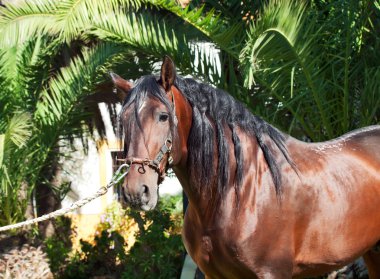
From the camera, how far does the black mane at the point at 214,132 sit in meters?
3.94

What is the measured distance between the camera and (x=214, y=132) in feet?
13.2

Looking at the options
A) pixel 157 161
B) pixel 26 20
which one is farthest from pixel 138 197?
pixel 26 20

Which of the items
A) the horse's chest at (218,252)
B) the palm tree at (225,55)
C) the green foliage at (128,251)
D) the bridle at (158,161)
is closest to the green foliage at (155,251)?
the green foliage at (128,251)

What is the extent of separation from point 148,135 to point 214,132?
0.56 meters

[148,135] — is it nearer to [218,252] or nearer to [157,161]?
[157,161]

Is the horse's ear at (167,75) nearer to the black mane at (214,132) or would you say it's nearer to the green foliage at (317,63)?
the black mane at (214,132)

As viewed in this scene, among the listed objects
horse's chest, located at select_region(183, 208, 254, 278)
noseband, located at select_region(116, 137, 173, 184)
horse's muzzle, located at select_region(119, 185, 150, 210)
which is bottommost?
horse's chest, located at select_region(183, 208, 254, 278)

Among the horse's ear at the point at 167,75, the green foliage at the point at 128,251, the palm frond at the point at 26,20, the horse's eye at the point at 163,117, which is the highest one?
the palm frond at the point at 26,20

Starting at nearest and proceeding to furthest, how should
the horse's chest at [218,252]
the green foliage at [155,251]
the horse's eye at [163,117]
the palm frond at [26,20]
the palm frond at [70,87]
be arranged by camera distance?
1. the horse's eye at [163,117]
2. the horse's chest at [218,252]
3. the palm frond at [26,20]
4. the palm frond at [70,87]
5. the green foliage at [155,251]

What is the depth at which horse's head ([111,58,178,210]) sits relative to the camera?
139 inches

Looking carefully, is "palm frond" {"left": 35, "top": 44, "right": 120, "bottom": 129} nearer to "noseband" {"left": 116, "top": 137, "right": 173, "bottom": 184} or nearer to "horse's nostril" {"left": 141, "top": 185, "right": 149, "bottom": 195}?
"noseband" {"left": 116, "top": 137, "right": 173, "bottom": 184}

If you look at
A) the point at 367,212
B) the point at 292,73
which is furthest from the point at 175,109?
the point at 292,73

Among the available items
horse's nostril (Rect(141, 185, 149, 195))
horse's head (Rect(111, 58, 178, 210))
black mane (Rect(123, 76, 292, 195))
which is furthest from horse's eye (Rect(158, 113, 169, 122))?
horse's nostril (Rect(141, 185, 149, 195))

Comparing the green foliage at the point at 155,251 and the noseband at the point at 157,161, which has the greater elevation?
the noseband at the point at 157,161
